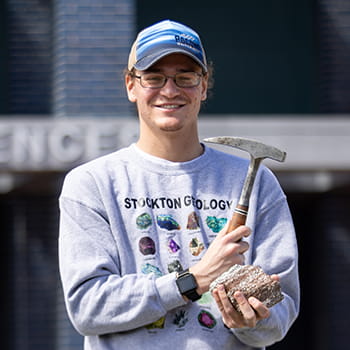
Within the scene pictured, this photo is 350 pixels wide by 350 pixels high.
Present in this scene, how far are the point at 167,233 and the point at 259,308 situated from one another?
0.31m

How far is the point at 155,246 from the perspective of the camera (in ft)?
7.22

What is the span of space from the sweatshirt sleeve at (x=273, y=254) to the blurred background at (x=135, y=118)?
14.4 feet

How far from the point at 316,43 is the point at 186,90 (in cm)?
565

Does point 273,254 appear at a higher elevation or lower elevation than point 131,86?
lower

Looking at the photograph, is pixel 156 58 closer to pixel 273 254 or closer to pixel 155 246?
pixel 155 246

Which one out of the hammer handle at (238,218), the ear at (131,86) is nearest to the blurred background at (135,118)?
the ear at (131,86)

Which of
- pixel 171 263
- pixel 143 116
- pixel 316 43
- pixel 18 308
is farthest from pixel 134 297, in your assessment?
pixel 316 43

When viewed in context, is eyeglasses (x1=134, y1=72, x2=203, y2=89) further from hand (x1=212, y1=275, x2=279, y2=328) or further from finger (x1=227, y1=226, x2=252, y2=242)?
hand (x1=212, y1=275, x2=279, y2=328)

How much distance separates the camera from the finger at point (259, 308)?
2053 millimetres

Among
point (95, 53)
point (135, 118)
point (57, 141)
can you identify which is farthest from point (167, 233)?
point (95, 53)

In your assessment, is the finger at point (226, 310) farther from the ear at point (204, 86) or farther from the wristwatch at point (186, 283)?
the ear at point (204, 86)

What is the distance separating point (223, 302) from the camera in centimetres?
204

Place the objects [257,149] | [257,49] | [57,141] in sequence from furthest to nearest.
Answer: [257,49] < [57,141] < [257,149]

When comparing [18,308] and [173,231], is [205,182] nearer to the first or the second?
[173,231]
